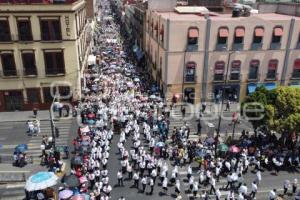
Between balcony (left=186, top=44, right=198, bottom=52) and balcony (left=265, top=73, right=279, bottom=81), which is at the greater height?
balcony (left=186, top=44, right=198, bottom=52)

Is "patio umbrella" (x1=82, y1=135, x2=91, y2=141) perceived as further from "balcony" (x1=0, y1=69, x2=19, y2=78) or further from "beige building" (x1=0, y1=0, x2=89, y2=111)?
"balcony" (x1=0, y1=69, x2=19, y2=78)

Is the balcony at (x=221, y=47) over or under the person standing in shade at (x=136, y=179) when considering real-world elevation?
over

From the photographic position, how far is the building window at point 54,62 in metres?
38.9

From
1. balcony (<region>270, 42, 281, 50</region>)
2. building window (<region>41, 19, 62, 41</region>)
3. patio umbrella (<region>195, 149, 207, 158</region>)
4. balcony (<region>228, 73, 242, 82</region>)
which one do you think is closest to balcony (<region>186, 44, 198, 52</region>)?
balcony (<region>228, 73, 242, 82</region>)

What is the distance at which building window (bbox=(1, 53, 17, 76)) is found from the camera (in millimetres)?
37981

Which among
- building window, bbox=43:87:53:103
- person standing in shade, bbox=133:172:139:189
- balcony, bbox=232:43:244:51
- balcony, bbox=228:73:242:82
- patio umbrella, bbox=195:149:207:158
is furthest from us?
balcony, bbox=228:73:242:82

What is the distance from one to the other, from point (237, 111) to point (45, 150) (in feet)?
80.1

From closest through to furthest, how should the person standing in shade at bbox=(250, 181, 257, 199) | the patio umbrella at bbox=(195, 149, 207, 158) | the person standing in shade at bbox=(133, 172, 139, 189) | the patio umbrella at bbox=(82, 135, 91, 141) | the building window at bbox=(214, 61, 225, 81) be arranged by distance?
1. the person standing in shade at bbox=(250, 181, 257, 199)
2. the person standing in shade at bbox=(133, 172, 139, 189)
3. the patio umbrella at bbox=(195, 149, 207, 158)
4. the patio umbrella at bbox=(82, 135, 91, 141)
5. the building window at bbox=(214, 61, 225, 81)

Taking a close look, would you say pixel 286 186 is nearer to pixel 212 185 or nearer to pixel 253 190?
pixel 253 190

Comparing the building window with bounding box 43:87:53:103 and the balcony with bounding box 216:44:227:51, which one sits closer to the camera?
the building window with bounding box 43:87:53:103

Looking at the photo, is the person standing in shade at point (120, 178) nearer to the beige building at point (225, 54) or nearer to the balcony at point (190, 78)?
the beige building at point (225, 54)

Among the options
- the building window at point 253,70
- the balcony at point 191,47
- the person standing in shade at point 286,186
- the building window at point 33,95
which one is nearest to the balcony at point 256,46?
the building window at point 253,70

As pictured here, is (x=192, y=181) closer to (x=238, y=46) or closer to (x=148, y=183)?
(x=148, y=183)

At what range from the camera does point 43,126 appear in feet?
120
